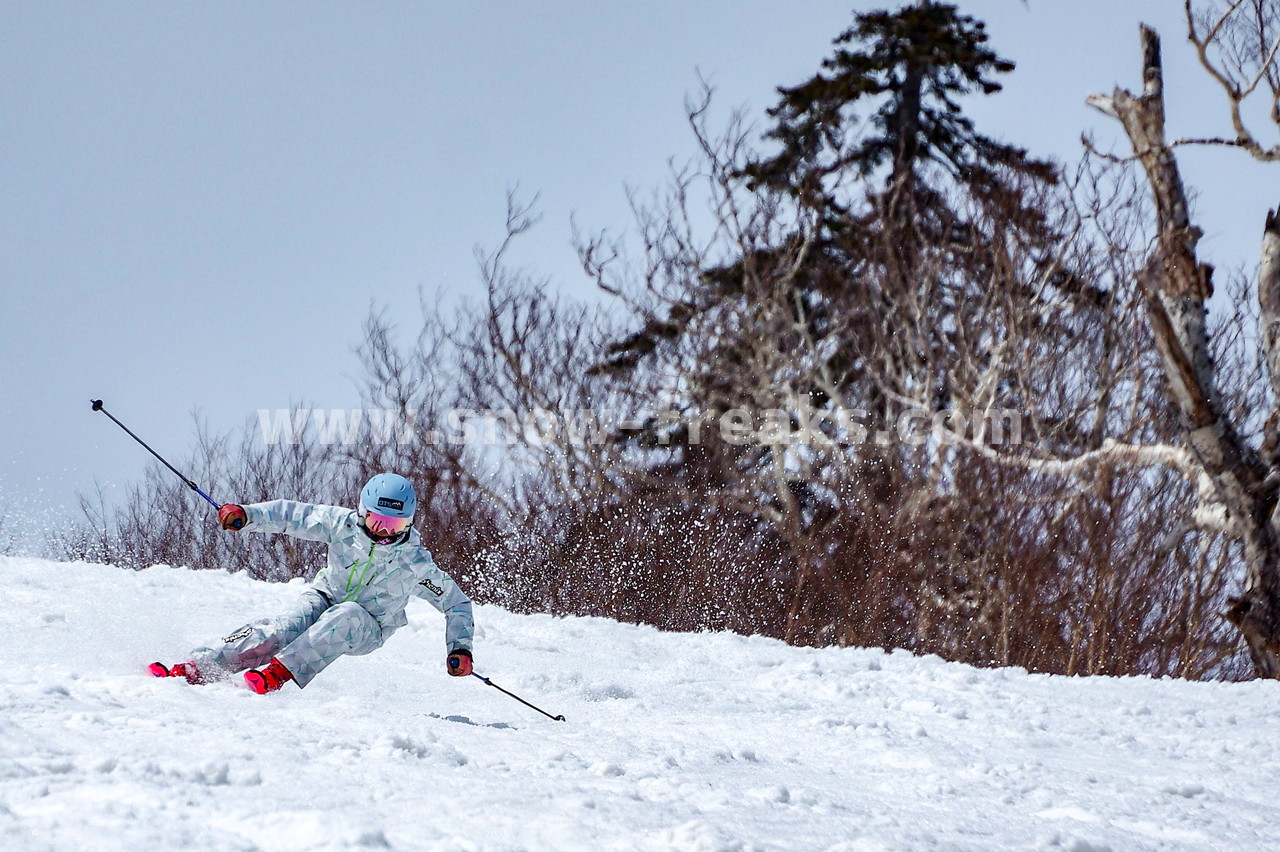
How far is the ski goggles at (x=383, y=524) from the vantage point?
16.2ft

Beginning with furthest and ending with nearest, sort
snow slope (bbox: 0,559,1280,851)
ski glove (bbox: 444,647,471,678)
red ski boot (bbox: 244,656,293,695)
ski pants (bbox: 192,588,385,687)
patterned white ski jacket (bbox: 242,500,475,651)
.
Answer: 1. patterned white ski jacket (bbox: 242,500,475,651)
2. ski glove (bbox: 444,647,471,678)
3. ski pants (bbox: 192,588,385,687)
4. red ski boot (bbox: 244,656,293,695)
5. snow slope (bbox: 0,559,1280,851)

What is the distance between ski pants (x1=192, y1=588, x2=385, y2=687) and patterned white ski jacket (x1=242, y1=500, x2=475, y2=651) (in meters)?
0.11

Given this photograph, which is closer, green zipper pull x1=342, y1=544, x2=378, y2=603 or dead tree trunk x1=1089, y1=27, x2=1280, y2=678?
green zipper pull x1=342, y1=544, x2=378, y2=603

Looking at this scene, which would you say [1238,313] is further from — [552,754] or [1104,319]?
[552,754]

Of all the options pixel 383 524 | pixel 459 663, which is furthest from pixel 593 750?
pixel 383 524

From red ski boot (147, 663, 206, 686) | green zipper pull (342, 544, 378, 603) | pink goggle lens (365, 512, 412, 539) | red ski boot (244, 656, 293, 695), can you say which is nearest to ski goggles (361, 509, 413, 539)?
pink goggle lens (365, 512, 412, 539)

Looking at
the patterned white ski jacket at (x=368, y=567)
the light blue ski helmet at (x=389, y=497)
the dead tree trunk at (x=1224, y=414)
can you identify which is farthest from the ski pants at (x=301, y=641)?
the dead tree trunk at (x=1224, y=414)

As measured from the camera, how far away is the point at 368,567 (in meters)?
5.09

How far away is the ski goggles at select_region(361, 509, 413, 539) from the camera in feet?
16.2

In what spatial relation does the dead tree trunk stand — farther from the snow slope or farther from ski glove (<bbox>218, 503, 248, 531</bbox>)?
ski glove (<bbox>218, 503, 248, 531</bbox>)

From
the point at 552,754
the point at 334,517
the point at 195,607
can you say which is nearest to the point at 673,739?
the point at 552,754

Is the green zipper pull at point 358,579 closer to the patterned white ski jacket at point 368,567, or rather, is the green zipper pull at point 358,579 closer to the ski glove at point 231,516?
the patterned white ski jacket at point 368,567

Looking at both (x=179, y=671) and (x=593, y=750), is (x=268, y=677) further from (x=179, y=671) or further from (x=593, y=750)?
(x=593, y=750)

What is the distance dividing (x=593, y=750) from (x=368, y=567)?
1.79 m
